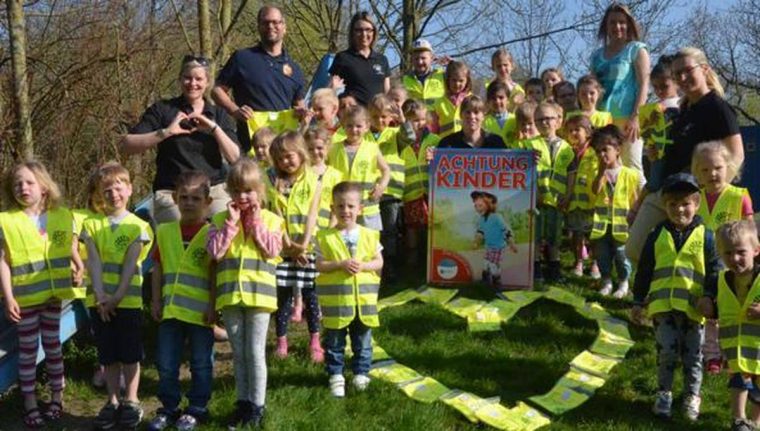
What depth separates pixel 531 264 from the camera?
7.68 meters

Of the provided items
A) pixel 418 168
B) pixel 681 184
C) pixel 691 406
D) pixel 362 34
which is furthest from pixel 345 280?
pixel 362 34

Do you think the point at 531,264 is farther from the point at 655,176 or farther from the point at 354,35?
the point at 354,35

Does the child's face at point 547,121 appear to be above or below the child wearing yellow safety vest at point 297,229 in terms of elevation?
above

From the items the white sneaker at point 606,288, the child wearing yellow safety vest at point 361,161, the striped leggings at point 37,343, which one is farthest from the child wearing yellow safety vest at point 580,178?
the striped leggings at point 37,343

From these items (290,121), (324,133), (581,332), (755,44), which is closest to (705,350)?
(581,332)

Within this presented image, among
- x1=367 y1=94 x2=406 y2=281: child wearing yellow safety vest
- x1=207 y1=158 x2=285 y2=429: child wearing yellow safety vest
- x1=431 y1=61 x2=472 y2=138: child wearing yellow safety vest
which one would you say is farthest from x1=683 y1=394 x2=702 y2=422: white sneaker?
x1=431 y1=61 x2=472 y2=138: child wearing yellow safety vest

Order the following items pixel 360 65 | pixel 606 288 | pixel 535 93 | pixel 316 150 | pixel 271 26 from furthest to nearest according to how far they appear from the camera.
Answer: pixel 535 93 → pixel 360 65 → pixel 606 288 → pixel 271 26 → pixel 316 150

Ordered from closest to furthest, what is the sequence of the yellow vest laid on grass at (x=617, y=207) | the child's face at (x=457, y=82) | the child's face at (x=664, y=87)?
1. the yellow vest laid on grass at (x=617, y=207)
2. the child's face at (x=664, y=87)
3. the child's face at (x=457, y=82)

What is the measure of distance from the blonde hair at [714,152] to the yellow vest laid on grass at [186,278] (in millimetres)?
3519

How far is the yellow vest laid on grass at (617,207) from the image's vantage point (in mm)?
7508

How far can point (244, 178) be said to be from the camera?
4656mm

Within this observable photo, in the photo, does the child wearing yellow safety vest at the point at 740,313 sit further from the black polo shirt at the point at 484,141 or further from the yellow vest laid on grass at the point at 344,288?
the black polo shirt at the point at 484,141

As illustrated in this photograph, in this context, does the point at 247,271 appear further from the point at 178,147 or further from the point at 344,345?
the point at 178,147

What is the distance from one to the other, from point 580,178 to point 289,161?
11.4 ft
